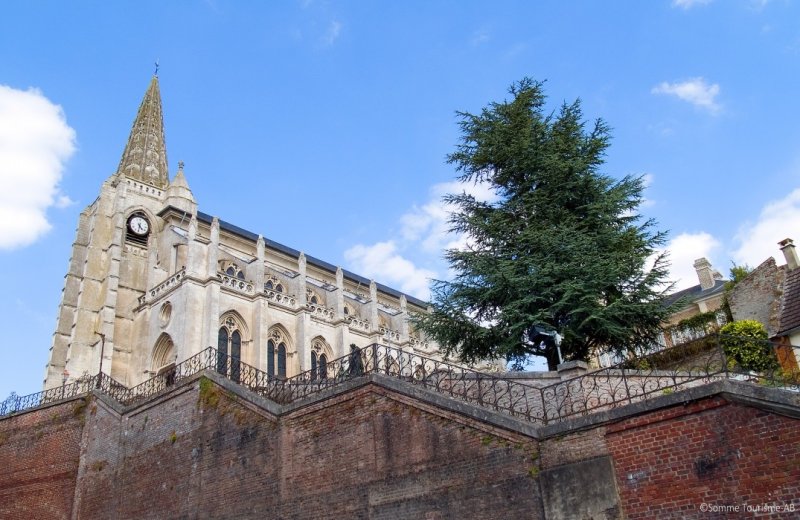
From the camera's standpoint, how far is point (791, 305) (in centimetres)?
1994

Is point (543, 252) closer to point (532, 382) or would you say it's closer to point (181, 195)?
point (532, 382)

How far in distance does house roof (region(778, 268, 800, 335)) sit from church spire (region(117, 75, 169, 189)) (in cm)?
3722

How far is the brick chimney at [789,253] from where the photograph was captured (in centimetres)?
2463

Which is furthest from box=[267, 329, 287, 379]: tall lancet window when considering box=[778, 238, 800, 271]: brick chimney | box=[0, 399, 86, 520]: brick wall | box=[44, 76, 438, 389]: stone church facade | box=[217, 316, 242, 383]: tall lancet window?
box=[778, 238, 800, 271]: brick chimney

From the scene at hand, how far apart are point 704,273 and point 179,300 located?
→ 30954 mm

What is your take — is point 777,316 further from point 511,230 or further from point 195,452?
point 195,452

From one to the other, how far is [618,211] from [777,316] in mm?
7402

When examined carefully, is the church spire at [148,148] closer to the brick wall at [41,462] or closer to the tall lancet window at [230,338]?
the tall lancet window at [230,338]

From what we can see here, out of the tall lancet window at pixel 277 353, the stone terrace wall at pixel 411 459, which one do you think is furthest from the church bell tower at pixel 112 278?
the stone terrace wall at pixel 411 459

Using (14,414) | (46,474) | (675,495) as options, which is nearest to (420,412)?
(675,495)

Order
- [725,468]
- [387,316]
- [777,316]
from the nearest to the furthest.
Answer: [725,468]
[777,316]
[387,316]

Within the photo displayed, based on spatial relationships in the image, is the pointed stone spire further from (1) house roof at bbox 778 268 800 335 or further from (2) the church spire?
(1) house roof at bbox 778 268 800 335

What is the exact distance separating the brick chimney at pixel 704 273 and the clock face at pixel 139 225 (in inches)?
1357

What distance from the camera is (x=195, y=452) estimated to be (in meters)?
16.6
